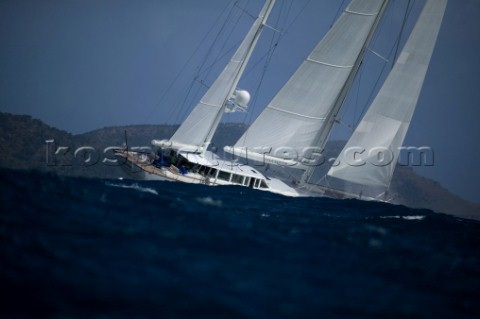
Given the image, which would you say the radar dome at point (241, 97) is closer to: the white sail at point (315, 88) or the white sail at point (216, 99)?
the white sail at point (216, 99)

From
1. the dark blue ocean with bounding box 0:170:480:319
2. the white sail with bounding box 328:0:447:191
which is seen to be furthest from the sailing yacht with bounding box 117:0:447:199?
the dark blue ocean with bounding box 0:170:480:319

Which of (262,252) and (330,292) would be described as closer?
(330,292)

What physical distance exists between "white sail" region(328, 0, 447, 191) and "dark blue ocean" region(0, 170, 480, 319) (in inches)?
542

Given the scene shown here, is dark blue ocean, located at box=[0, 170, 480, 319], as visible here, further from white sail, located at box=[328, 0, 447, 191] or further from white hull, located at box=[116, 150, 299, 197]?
white sail, located at box=[328, 0, 447, 191]

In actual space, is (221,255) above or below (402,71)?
below

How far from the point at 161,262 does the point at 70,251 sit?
136 centimetres

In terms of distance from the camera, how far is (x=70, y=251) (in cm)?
685

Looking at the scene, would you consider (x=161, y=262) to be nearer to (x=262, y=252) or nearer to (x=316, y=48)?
(x=262, y=252)

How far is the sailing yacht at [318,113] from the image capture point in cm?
2525

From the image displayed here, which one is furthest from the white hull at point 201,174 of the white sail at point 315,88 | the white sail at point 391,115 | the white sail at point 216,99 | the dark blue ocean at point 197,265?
the dark blue ocean at point 197,265

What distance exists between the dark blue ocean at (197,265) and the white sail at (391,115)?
45.2 feet

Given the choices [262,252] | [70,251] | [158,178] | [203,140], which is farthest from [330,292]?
[203,140]

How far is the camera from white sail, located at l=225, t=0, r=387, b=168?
994 inches

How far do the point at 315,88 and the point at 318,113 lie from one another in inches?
54.9
